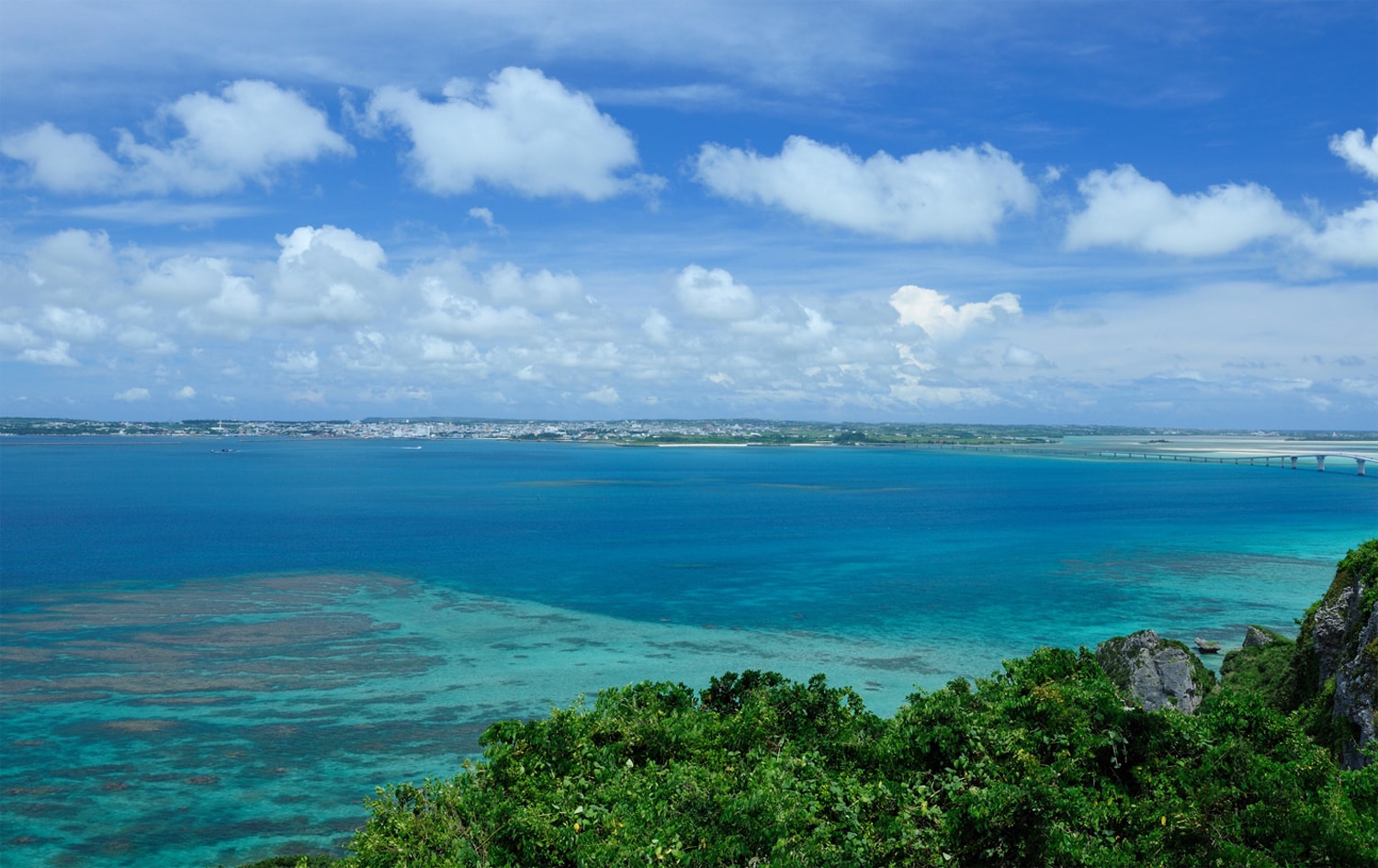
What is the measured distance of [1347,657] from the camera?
70.4ft

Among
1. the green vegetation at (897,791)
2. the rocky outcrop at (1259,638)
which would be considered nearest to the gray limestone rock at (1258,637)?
the rocky outcrop at (1259,638)

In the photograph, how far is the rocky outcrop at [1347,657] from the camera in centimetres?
A: 1895

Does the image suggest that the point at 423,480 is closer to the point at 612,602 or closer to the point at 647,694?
the point at 612,602

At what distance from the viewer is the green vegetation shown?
13.1m

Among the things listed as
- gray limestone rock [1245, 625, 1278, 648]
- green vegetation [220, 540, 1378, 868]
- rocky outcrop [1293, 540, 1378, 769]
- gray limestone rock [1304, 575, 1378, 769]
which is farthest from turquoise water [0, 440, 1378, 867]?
gray limestone rock [1304, 575, 1378, 769]

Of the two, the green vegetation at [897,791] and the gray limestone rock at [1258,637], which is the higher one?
the green vegetation at [897,791]

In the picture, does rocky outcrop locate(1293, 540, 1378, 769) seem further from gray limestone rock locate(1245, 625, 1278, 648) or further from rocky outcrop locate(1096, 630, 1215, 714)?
gray limestone rock locate(1245, 625, 1278, 648)

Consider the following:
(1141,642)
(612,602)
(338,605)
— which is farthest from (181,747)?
(1141,642)

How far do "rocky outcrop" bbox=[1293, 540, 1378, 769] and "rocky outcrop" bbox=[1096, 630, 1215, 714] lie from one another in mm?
3893

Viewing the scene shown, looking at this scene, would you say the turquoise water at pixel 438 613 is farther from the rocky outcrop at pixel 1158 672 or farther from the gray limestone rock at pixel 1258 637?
the rocky outcrop at pixel 1158 672

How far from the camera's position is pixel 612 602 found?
55.9m

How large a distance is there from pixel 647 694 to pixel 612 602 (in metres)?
36.8

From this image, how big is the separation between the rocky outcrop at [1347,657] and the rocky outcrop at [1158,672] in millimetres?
3893

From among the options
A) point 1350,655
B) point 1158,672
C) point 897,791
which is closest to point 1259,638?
point 1158,672
